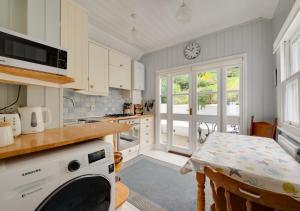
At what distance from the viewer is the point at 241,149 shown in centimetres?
116

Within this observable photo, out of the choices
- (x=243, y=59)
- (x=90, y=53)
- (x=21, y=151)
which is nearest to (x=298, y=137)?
(x=243, y=59)

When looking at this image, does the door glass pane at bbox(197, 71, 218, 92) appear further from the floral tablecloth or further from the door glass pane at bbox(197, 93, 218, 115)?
the floral tablecloth

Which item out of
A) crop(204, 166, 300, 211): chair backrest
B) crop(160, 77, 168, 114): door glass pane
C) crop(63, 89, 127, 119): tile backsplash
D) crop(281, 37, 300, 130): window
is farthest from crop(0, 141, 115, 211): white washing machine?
crop(160, 77, 168, 114): door glass pane

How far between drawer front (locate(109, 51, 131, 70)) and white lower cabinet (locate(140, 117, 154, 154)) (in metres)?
1.28

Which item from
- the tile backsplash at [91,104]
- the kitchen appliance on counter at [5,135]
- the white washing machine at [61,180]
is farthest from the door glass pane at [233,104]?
the kitchen appliance on counter at [5,135]

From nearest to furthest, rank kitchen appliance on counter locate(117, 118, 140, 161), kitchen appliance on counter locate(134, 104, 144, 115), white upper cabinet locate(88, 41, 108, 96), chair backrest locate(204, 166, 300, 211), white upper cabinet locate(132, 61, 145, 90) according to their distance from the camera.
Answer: chair backrest locate(204, 166, 300, 211)
white upper cabinet locate(88, 41, 108, 96)
kitchen appliance on counter locate(117, 118, 140, 161)
white upper cabinet locate(132, 61, 145, 90)
kitchen appliance on counter locate(134, 104, 144, 115)

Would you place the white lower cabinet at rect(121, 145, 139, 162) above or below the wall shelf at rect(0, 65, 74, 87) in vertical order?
below

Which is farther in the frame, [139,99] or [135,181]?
[139,99]

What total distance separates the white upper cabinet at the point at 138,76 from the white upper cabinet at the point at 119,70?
0.13 m

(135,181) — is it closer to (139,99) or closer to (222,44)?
(139,99)

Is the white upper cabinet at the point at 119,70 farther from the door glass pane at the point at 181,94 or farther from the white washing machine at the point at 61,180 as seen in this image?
the white washing machine at the point at 61,180

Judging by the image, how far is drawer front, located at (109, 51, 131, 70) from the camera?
281 centimetres

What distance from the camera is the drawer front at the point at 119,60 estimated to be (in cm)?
281

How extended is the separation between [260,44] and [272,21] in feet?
1.11
